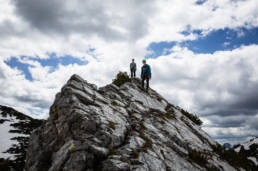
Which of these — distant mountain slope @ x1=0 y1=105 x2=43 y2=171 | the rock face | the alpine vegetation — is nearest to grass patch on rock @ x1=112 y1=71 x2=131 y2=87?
the alpine vegetation

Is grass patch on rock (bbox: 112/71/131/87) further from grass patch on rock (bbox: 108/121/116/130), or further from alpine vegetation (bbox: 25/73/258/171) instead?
grass patch on rock (bbox: 108/121/116/130)

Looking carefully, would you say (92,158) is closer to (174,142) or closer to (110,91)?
(174,142)

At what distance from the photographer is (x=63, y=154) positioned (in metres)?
8.12

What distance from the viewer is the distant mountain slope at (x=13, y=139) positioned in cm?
2769

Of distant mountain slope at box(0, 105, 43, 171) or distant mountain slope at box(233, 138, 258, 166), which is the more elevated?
distant mountain slope at box(0, 105, 43, 171)

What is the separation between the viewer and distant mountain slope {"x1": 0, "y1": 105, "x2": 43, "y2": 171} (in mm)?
27686

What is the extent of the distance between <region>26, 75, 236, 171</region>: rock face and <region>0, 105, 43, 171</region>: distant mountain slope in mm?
20525

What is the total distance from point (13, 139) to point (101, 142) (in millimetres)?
45341

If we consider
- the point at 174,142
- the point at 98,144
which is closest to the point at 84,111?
the point at 98,144

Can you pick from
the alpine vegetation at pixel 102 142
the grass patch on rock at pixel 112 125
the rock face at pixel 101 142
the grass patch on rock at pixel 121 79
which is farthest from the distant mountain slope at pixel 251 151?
the grass patch on rock at pixel 112 125

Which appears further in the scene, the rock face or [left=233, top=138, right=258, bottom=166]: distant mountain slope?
[left=233, top=138, right=258, bottom=166]: distant mountain slope

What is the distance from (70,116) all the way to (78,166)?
135 inches

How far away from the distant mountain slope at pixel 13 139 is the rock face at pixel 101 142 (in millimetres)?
20525

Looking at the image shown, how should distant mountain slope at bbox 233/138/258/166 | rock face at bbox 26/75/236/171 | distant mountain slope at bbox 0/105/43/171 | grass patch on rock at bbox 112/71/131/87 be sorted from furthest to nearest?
distant mountain slope at bbox 233/138/258/166 → distant mountain slope at bbox 0/105/43/171 → grass patch on rock at bbox 112/71/131/87 → rock face at bbox 26/75/236/171
